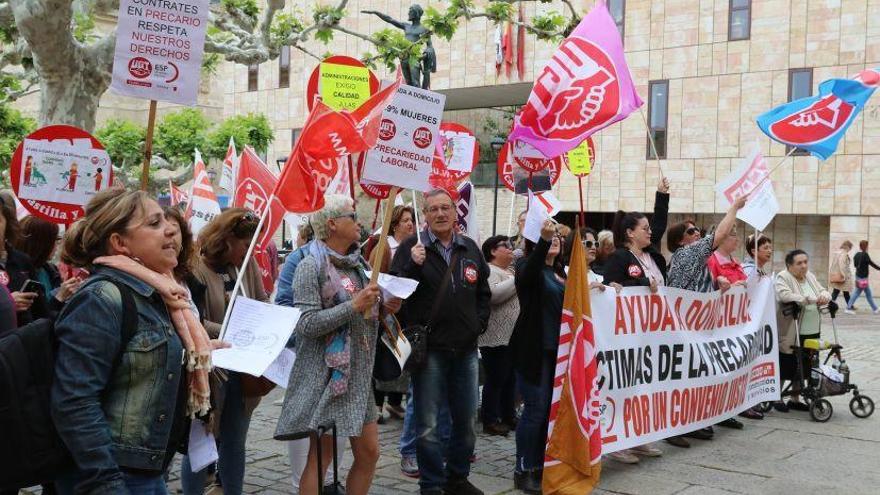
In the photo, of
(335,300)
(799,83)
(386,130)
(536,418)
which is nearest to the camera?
(335,300)

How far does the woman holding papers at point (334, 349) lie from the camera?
4770mm

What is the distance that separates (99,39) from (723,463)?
9.88 m

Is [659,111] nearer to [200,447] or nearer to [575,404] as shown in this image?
[575,404]

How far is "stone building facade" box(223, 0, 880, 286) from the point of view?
28.3 meters

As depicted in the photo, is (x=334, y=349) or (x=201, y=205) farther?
(x=201, y=205)

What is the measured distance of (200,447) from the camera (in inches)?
148

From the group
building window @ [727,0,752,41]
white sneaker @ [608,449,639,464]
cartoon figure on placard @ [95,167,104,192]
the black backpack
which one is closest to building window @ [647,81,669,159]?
building window @ [727,0,752,41]

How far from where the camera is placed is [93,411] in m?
2.80

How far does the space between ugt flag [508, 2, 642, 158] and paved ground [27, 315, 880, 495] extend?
2310mm

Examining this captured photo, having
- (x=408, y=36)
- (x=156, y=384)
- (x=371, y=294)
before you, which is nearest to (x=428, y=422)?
(x=371, y=294)

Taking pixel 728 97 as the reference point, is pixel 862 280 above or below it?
below

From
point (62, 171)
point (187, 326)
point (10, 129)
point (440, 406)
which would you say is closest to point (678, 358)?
point (440, 406)

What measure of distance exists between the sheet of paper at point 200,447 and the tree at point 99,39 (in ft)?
23.6

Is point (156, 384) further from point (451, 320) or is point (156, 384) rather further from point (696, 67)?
point (696, 67)
